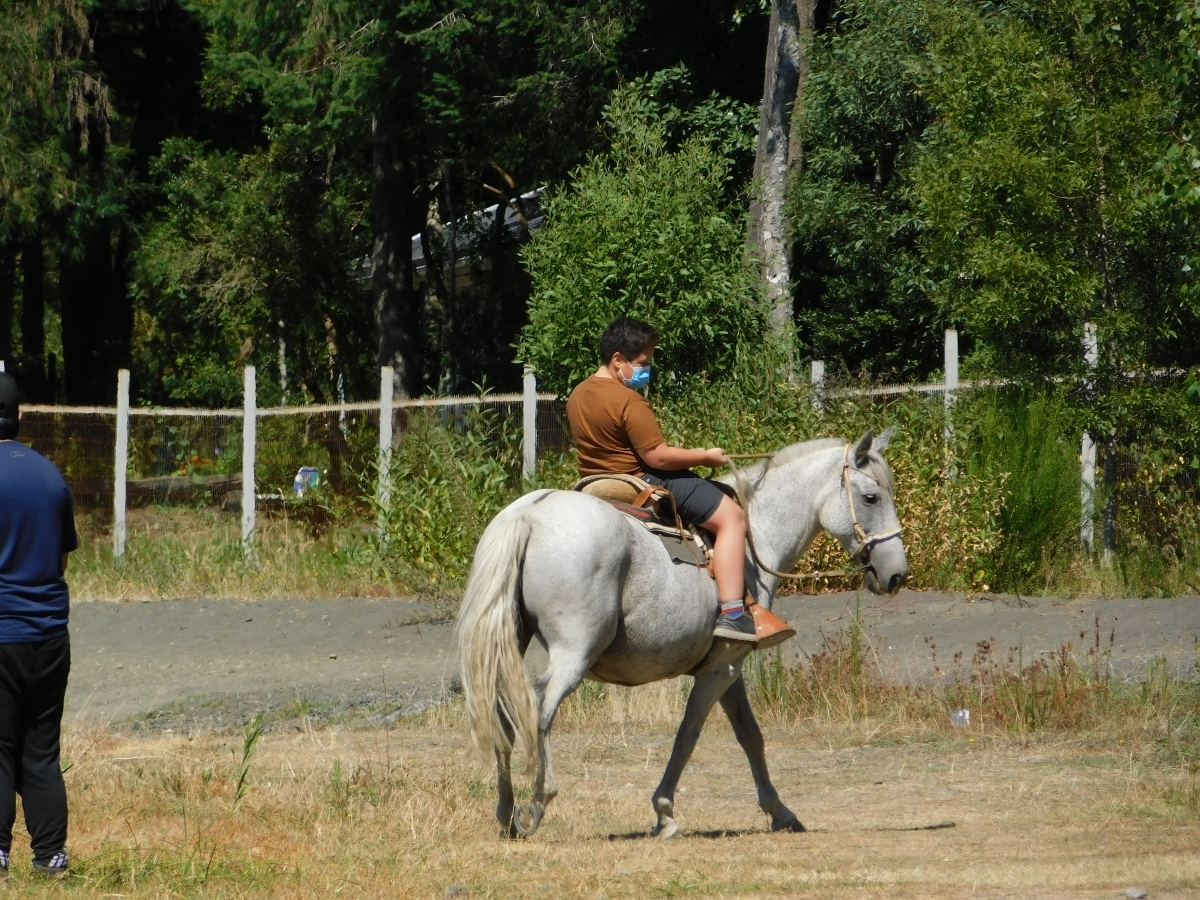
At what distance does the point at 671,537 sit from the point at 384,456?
Answer: 1143 centimetres


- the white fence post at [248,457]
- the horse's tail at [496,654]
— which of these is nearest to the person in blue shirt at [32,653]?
the horse's tail at [496,654]

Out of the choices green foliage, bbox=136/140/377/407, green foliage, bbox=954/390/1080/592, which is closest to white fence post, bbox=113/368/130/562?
green foliage, bbox=954/390/1080/592

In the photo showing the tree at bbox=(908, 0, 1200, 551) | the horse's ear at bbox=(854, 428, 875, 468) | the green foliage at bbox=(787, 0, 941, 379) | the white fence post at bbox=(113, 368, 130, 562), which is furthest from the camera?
the green foliage at bbox=(787, 0, 941, 379)

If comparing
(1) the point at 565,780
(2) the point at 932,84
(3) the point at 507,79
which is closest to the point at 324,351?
(3) the point at 507,79

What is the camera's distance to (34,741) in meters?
7.45

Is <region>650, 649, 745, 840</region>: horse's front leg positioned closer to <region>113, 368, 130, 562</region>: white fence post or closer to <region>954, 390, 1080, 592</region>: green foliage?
<region>954, 390, 1080, 592</region>: green foliage

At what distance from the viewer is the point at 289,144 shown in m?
35.7

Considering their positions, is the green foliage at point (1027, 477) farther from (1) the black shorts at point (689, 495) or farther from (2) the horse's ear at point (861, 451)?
(1) the black shorts at point (689, 495)

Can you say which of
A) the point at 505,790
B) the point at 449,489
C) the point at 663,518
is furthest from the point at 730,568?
the point at 449,489

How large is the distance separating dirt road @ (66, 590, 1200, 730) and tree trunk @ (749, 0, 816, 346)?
→ 6.72 metres

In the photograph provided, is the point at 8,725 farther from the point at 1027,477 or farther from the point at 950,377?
the point at 950,377

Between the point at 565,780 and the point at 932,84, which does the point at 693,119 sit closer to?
the point at 932,84

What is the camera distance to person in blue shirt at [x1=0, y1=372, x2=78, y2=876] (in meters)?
7.31

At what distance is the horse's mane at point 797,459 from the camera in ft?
30.9
